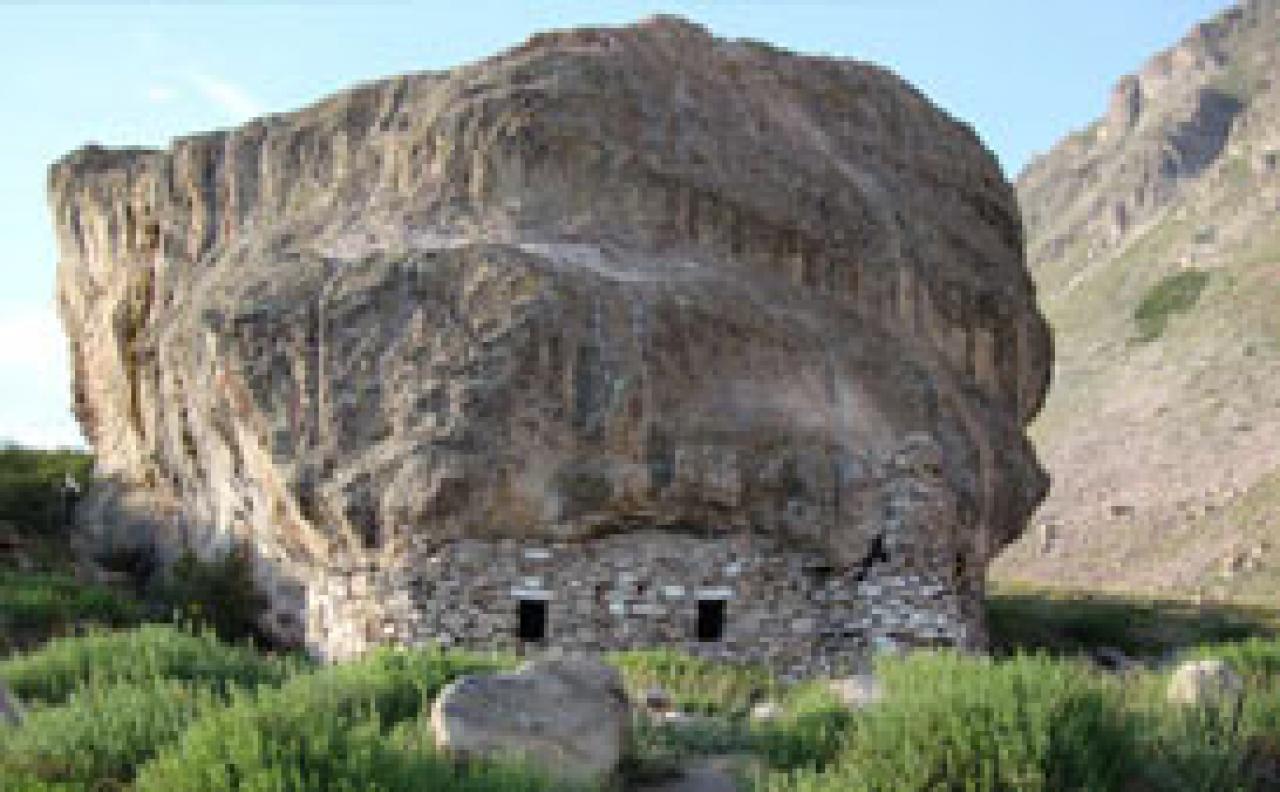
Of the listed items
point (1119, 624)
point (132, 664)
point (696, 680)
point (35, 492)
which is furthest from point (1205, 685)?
point (35, 492)

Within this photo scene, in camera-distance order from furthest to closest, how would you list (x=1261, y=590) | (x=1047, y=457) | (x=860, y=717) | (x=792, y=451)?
(x=1047, y=457), (x=1261, y=590), (x=792, y=451), (x=860, y=717)

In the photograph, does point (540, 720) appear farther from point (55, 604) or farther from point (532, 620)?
point (55, 604)

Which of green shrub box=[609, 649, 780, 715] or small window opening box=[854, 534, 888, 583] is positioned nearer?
green shrub box=[609, 649, 780, 715]

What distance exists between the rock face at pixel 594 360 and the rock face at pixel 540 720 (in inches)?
202

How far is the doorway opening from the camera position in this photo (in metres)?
12.2

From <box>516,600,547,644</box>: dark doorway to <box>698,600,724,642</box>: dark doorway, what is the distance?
1.44 metres

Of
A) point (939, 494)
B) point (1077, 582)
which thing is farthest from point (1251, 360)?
point (939, 494)

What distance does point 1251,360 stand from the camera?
45.2 m

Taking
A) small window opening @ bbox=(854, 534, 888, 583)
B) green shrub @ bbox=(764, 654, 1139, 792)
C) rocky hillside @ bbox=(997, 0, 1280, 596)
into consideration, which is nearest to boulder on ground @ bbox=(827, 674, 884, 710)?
green shrub @ bbox=(764, 654, 1139, 792)

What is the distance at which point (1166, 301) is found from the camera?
56469mm

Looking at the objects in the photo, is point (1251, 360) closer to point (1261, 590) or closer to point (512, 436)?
point (1261, 590)

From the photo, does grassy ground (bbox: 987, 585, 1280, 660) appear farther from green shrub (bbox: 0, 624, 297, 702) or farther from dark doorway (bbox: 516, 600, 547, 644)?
green shrub (bbox: 0, 624, 297, 702)

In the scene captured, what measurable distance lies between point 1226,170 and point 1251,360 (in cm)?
2427

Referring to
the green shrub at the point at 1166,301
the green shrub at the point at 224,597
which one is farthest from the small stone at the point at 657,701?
the green shrub at the point at 1166,301
